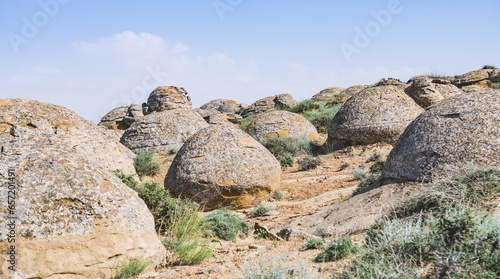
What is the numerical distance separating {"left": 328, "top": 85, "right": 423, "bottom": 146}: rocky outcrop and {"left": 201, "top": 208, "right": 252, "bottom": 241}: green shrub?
7591 millimetres

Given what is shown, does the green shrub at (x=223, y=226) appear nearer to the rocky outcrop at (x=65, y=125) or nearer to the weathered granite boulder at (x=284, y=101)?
the rocky outcrop at (x=65, y=125)

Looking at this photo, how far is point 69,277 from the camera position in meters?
3.55

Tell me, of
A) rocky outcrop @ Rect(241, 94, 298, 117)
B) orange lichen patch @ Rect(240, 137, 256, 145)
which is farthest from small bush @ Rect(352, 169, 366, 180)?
rocky outcrop @ Rect(241, 94, 298, 117)

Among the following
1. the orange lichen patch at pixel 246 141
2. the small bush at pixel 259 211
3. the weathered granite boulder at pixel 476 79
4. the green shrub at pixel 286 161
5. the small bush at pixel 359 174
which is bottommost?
the small bush at pixel 259 211

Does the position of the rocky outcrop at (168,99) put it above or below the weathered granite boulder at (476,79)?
above

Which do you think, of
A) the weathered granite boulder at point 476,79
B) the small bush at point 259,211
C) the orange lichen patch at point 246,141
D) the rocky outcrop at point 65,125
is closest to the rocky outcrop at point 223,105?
the weathered granite boulder at point 476,79

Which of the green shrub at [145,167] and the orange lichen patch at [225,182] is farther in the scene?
the green shrub at [145,167]

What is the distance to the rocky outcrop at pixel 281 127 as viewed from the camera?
15967 millimetres

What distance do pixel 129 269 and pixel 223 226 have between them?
270cm

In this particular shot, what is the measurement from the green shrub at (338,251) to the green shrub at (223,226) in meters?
2.17

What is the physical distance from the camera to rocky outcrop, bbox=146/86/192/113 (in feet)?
66.1

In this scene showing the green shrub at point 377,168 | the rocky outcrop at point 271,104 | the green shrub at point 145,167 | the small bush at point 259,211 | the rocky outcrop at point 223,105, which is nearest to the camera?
the small bush at point 259,211

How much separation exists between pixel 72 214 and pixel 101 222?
0.26 metres

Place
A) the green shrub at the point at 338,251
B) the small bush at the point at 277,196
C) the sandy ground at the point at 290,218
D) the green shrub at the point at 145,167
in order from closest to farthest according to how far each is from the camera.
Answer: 1. the sandy ground at the point at 290,218
2. the green shrub at the point at 338,251
3. the small bush at the point at 277,196
4. the green shrub at the point at 145,167
